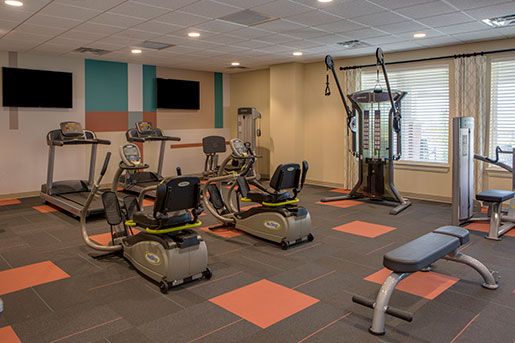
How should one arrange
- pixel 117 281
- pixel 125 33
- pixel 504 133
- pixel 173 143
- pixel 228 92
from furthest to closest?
pixel 228 92
pixel 173 143
pixel 504 133
pixel 125 33
pixel 117 281

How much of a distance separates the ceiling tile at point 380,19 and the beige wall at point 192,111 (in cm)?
548

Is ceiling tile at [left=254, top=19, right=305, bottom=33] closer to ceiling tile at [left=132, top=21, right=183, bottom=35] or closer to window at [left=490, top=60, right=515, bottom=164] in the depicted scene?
ceiling tile at [left=132, top=21, right=183, bottom=35]

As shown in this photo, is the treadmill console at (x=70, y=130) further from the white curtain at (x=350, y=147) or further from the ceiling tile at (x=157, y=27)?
the white curtain at (x=350, y=147)

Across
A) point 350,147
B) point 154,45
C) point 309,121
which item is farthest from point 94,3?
point 309,121

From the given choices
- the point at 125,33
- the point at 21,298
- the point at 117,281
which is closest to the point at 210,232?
the point at 117,281

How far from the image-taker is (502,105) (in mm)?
6770

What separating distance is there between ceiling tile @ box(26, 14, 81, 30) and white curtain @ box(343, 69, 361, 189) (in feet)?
17.0

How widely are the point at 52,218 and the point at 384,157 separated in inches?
212

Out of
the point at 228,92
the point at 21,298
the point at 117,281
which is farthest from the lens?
the point at 228,92

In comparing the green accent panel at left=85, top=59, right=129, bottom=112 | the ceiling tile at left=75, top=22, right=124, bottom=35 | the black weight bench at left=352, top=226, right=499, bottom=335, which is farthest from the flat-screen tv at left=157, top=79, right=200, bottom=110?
the black weight bench at left=352, top=226, right=499, bottom=335

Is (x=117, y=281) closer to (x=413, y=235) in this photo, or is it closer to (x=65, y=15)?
(x=65, y=15)

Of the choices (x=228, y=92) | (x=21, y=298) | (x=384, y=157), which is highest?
(x=228, y=92)

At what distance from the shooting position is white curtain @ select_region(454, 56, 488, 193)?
6.83 m

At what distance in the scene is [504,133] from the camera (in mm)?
6797
